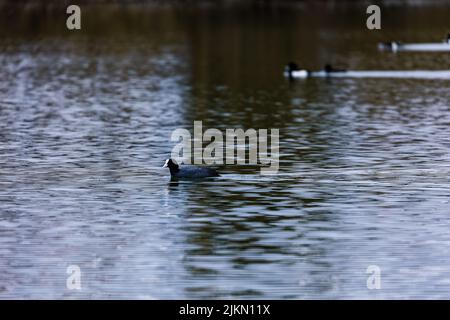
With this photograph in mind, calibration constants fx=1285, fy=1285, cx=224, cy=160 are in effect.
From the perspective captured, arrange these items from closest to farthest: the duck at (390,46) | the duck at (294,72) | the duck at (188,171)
→ the duck at (188,171), the duck at (294,72), the duck at (390,46)

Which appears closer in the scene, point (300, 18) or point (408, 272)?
point (408, 272)

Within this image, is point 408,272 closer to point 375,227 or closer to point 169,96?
point 375,227

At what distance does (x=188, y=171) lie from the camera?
29.1m

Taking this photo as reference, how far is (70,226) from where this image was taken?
24.1 metres

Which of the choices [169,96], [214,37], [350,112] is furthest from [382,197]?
[214,37]

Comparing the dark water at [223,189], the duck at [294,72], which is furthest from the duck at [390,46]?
the duck at [294,72]

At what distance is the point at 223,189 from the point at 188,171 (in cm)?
159

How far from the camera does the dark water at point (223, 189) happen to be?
2022cm

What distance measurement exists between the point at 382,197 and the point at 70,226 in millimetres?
6737

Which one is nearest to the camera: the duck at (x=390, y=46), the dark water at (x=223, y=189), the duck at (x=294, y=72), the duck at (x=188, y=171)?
the dark water at (x=223, y=189)

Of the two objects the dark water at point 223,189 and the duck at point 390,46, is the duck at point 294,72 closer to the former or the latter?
the dark water at point 223,189

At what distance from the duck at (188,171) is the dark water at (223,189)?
378mm

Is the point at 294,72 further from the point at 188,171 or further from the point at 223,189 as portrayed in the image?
the point at 223,189

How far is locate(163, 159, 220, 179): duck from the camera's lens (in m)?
29.0
